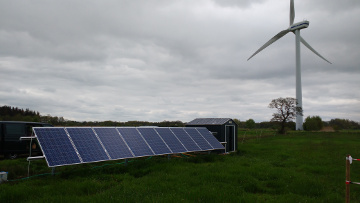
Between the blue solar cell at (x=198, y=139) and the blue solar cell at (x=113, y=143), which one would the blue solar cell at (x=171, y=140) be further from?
the blue solar cell at (x=113, y=143)

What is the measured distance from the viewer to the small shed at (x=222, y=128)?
19406 millimetres

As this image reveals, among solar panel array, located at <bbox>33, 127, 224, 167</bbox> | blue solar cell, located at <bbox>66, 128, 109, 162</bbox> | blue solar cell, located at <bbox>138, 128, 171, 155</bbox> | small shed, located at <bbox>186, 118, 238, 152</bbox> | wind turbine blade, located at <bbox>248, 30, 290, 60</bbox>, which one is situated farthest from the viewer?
wind turbine blade, located at <bbox>248, 30, 290, 60</bbox>

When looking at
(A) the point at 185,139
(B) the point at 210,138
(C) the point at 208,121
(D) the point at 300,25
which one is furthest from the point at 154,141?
(D) the point at 300,25

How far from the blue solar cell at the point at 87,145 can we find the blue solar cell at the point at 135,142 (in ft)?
5.39

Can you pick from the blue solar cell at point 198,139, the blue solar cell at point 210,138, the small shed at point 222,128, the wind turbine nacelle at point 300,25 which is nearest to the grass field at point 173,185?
the blue solar cell at point 198,139

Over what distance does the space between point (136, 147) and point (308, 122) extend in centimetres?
7452

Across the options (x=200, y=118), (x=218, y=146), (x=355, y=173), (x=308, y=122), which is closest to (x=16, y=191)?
(x=218, y=146)

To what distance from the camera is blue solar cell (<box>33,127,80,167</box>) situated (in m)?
9.37

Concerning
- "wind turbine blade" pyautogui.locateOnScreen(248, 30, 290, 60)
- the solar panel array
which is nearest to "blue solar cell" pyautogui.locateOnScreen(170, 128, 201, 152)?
the solar panel array

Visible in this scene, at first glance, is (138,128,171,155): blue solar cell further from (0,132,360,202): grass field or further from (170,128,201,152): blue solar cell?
(170,128,201,152): blue solar cell

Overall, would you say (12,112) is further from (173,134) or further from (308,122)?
(308,122)

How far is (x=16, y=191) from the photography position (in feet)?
24.7

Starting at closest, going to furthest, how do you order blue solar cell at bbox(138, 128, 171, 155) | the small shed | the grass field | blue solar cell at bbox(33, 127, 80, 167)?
the grass field < blue solar cell at bbox(33, 127, 80, 167) < blue solar cell at bbox(138, 128, 171, 155) < the small shed

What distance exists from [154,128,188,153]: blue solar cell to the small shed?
4.79 m
